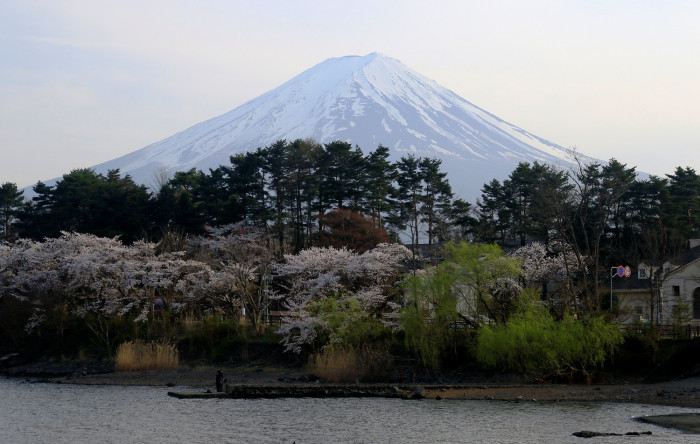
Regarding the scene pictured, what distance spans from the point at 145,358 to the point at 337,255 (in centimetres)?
1045

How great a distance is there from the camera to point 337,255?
39.7 metres

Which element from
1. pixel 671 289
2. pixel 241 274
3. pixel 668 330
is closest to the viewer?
pixel 668 330

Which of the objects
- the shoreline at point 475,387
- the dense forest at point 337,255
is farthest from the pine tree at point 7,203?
the shoreline at point 475,387

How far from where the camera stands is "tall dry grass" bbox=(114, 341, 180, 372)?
37469 millimetres

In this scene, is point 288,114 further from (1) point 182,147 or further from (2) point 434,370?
(2) point 434,370

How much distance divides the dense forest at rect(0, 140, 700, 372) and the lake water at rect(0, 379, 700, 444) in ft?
19.4

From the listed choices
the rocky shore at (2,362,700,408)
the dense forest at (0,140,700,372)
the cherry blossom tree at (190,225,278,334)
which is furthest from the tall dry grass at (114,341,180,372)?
the cherry blossom tree at (190,225,278,334)

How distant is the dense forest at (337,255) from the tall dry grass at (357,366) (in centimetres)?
36

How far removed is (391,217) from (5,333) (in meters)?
24.7

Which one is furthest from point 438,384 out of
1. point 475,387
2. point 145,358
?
point 145,358

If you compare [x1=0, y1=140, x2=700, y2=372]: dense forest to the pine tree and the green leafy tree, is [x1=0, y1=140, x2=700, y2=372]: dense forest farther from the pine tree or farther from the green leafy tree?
the pine tree

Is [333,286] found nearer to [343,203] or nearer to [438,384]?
[438,384]

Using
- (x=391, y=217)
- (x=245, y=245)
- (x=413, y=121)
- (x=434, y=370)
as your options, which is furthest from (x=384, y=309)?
(x=413, y=121)

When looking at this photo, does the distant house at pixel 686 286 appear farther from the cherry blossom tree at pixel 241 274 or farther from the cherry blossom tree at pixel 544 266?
the cherry blossom tree at pixel 241 274
